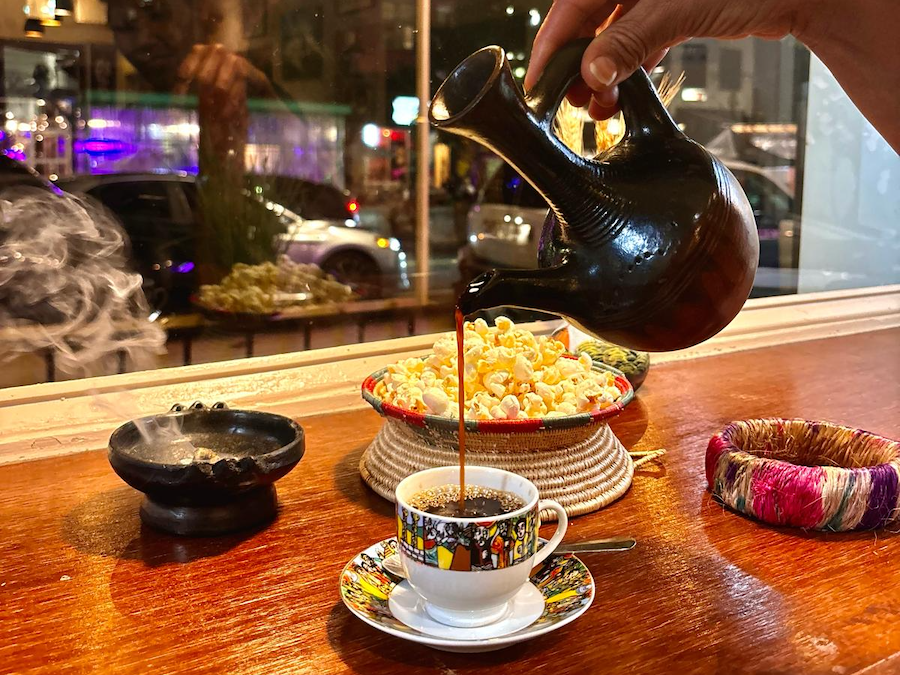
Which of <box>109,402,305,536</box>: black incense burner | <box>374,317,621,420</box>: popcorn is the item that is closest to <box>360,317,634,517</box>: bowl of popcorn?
<box>374,317,621,420</box>: popcorn

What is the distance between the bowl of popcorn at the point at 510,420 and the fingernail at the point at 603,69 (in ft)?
1.19

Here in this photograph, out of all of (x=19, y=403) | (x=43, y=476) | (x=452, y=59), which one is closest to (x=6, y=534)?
(x=43, y=476)

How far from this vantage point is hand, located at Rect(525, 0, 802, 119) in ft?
2.36

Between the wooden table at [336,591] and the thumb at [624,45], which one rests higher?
the thumb at [624,45]

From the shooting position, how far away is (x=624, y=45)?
72 centimetres

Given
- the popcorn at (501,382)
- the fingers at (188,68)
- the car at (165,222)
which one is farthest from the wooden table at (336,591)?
the fingers at (188,68)

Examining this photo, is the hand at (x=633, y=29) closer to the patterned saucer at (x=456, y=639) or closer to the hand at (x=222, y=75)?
the patterned saucer at (x=456, y=639)

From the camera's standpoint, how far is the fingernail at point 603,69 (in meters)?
0.71

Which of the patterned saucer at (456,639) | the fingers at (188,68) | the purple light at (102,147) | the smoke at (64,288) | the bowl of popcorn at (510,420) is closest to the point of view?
the patterned saucer at (456,639)

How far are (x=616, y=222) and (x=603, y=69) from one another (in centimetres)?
14

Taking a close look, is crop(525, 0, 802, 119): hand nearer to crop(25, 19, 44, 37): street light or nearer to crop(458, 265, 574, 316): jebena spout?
crop(458, 265, 574, 316): jebena spout

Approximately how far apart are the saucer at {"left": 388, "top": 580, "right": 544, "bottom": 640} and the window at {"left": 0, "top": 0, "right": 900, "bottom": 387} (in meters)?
0.84

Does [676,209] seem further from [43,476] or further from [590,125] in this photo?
[590,125]

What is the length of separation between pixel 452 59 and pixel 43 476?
1.44 metres
